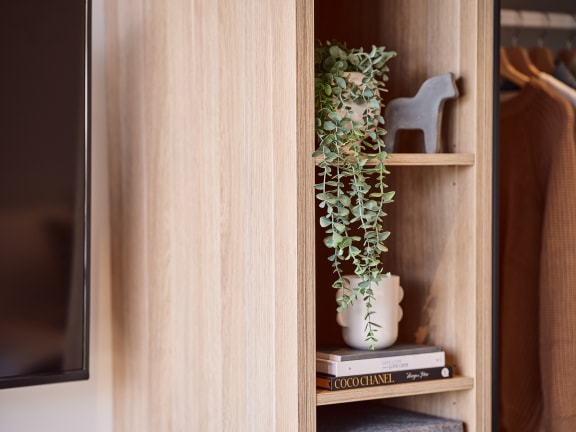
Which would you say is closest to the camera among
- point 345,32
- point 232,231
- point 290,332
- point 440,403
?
point 290,332

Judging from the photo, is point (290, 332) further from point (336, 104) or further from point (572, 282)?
point (572, 282)

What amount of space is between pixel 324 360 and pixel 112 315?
58cm

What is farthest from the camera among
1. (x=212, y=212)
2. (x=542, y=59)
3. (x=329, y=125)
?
(x=542, y=59)

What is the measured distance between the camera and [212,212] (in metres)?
1.42

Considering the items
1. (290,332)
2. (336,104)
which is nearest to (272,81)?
(336,104)

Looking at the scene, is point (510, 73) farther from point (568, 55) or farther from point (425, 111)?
point (425, 111)

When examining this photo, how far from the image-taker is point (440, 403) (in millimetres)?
1486

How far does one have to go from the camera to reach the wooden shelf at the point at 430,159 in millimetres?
1349

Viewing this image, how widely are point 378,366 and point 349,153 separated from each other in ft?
1.14

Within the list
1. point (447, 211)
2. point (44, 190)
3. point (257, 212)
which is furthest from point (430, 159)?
point (44, 190)

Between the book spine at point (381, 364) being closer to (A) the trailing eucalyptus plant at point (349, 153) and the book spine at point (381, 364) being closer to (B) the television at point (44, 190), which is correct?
(A) the trailing eucalyptus plant at point (349, 153)

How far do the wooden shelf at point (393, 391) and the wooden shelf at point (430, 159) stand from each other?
0.36 meters

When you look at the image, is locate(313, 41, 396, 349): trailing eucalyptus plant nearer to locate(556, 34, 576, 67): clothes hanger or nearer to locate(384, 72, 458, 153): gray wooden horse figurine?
locate(384, 72, 458, 153): gray wooden horse figurine

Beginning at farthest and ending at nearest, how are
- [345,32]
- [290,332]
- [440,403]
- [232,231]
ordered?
1. [345,32]
2. [440,403]
3. [232,231]
4. [290,332]
